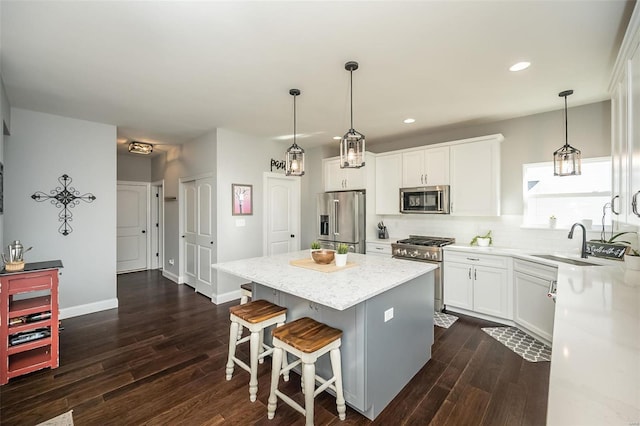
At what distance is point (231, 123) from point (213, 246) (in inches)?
75.0

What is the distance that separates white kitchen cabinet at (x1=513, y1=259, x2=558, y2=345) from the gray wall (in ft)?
23.8

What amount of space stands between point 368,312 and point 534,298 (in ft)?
7.54

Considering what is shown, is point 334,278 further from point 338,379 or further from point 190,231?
point 190,231

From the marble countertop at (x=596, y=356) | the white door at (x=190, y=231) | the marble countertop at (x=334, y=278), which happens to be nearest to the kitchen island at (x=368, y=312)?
the marble countertop at (x=334, y=278)

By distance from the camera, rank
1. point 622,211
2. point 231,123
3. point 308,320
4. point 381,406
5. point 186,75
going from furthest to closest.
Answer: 1. point 231,123
2. point 186,75
3. point 308,320
4. point 381,406
5. point 622,211

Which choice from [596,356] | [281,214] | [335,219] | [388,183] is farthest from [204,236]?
[596,356]

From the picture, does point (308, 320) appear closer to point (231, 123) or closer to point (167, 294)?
point (231, 123)

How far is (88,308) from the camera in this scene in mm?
3871

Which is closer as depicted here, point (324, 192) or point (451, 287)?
point (451, 287)

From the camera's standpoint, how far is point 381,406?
202 cm

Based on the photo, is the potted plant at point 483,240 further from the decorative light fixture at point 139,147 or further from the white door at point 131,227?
the white door at point 131,227

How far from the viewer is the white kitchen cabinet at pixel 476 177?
370 cm

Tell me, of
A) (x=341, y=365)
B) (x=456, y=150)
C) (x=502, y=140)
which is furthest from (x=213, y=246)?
(x=502, y=140)

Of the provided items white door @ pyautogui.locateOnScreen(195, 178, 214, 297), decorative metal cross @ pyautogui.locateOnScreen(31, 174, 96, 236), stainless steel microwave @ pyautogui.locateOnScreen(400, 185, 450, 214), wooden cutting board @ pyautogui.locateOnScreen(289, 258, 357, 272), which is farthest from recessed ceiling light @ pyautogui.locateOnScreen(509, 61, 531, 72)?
decorative metal cross @ pyautogui.locateOnScreen(31, 174, 96, 236)
